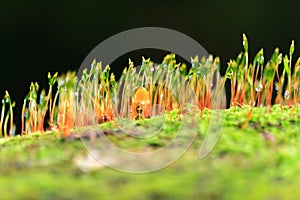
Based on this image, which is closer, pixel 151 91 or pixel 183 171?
pixel 183 171

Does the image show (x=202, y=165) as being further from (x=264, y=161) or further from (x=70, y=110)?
(x=70, y=110)

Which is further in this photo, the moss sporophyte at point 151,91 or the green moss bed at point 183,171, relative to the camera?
the moss sporophyte at point 151,91

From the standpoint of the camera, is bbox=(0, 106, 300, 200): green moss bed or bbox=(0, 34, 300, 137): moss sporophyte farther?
bbox=(0, 34, 300, 137): moss sporophyte

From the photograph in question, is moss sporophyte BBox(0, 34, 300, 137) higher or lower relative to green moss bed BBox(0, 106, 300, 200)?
higher

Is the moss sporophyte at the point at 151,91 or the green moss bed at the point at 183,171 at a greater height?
the moss sporophyte at the point at 151,91
